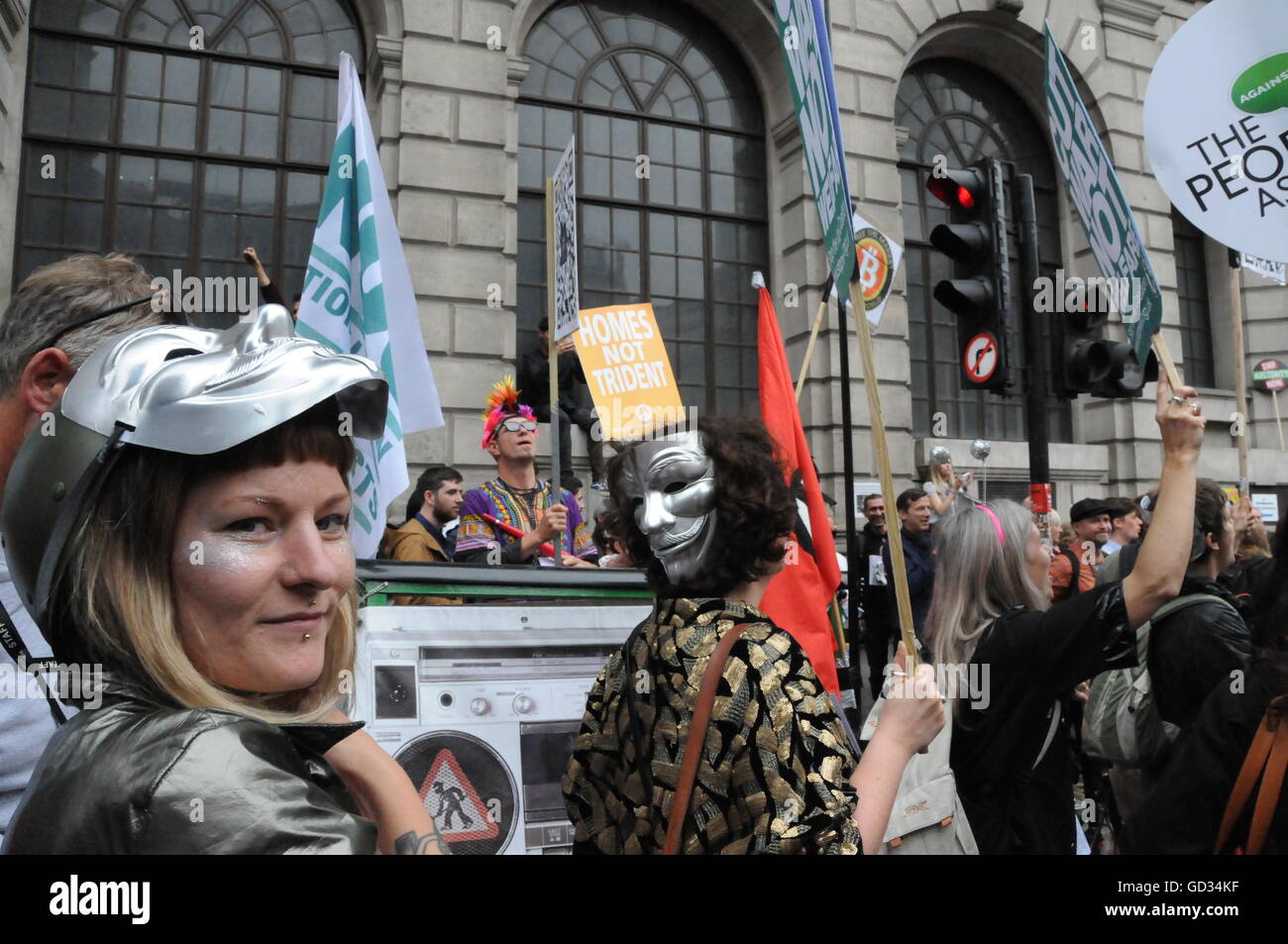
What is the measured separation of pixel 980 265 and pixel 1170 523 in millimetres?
3919

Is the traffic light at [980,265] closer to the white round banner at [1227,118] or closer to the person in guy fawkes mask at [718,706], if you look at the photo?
the white round banner at [1227,118]

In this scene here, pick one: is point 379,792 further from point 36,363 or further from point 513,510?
point 513,510

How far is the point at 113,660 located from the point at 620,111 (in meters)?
12.1

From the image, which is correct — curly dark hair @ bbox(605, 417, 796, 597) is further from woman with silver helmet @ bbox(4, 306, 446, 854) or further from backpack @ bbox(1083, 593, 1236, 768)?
backpack @ bbox(1083, 593, 1236, 768)

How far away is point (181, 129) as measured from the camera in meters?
10.4

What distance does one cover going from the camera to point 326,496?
1.30m

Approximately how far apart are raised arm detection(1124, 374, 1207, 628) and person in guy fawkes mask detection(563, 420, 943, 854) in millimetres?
789

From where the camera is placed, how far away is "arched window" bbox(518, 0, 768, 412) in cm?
1195

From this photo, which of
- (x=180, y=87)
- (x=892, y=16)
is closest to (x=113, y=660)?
(x=180, y=87)

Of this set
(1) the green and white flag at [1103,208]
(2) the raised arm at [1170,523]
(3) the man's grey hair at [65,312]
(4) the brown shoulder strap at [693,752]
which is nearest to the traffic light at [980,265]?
(1) the green and white flag at [1103,208]

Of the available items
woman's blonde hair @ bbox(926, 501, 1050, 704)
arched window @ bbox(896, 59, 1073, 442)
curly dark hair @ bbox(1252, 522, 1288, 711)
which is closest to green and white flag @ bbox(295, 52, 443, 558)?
woman's blonde hair @ bbox(926, 501, 1050, 704)

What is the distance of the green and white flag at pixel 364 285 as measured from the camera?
4426 mm

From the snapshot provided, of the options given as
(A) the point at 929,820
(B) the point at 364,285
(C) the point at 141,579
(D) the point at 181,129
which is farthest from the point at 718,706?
(D) the point at 181,129

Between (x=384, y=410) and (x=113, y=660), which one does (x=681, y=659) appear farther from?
(x=113, y=660)
